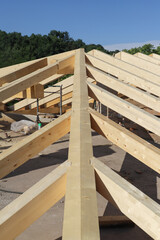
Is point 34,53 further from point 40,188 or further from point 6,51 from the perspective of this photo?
point 40,188

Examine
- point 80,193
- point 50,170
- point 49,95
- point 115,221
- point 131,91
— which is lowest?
point 50,170

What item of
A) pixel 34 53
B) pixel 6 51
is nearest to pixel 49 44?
pixel 34 53

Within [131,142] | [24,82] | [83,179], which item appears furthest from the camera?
[24,82]

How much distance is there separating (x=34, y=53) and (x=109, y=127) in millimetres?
37860

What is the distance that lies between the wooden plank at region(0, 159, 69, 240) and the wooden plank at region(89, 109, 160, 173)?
3.46ft

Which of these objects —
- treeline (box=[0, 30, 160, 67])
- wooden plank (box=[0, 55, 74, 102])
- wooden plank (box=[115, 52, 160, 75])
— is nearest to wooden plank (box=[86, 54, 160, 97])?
wooden plank (box=[0, 55, 74, 102])

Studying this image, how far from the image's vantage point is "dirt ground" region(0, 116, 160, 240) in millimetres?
3545

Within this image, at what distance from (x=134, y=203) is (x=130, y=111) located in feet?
6.23

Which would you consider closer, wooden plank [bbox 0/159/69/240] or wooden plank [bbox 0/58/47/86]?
wooden plank [bbox 0/159/69/240]

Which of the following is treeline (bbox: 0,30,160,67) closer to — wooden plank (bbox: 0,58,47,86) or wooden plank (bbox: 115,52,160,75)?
wooden plank (bbox: 115,52,160,75)

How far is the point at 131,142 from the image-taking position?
2.34 m

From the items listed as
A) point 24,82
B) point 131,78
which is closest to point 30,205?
point 24,82

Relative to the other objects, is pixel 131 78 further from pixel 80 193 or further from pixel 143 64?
pixel 80 193

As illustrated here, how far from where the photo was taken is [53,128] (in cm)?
246
